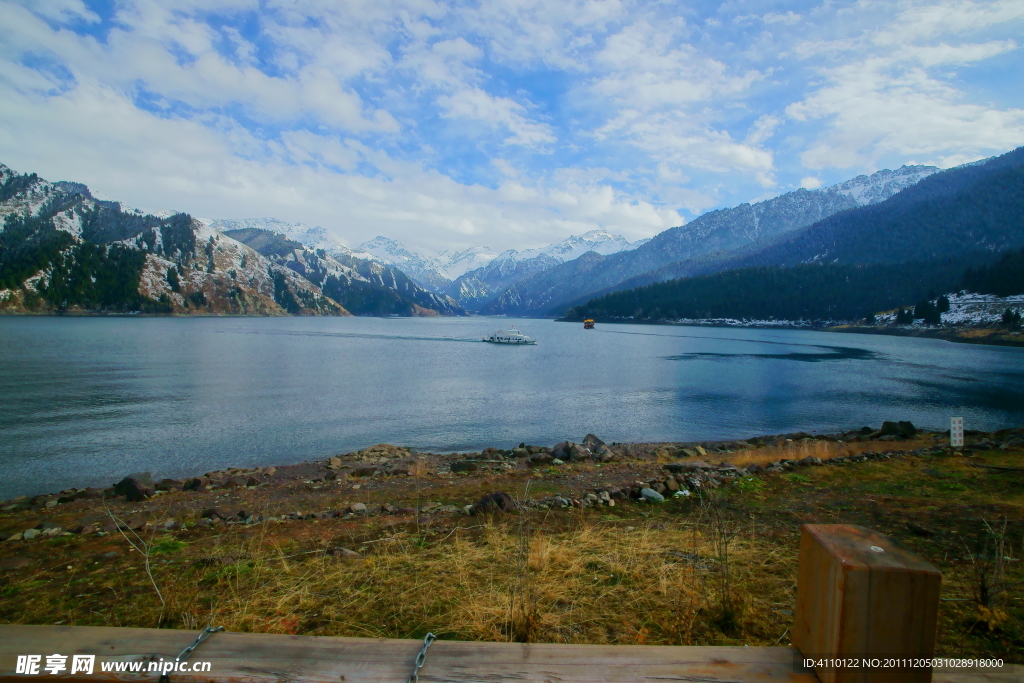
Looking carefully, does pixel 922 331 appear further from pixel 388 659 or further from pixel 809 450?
pixel 388 659

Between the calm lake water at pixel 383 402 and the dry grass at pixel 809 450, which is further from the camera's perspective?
the calm lake water at pixel 383 402

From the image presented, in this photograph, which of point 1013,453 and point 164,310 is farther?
point 164,310

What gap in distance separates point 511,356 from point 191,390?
4461cm

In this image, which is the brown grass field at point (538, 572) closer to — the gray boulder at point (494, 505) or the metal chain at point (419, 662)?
the gray boulder at point (494, 505)

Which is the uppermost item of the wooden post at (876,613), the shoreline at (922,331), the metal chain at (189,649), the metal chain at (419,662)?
the shoreline at (922,331)

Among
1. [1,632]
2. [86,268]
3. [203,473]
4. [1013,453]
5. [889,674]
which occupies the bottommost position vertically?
[203,473]

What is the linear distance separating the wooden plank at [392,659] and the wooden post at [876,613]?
0.29 m

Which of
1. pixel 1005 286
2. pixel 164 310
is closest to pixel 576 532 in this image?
pixel 1005 286

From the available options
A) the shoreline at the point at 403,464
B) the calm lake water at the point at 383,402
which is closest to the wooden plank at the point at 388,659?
the shoreline at the point at 403,464

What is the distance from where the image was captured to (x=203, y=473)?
63.1 ft

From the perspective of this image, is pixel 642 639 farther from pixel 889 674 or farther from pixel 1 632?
pixel 1 632

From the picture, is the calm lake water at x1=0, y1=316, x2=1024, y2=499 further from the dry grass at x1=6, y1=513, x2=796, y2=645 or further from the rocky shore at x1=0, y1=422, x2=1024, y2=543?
the dry grass at x1=6, y1=513, x2=796, y2=645

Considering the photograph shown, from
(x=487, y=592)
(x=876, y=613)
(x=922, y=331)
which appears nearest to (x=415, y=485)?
(x=487, y=592)

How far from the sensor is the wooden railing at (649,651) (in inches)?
77.5
